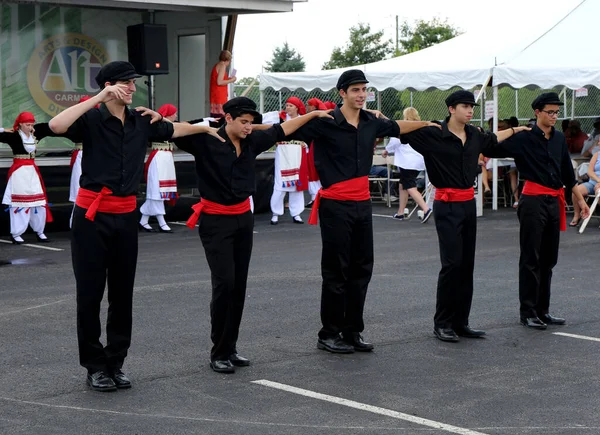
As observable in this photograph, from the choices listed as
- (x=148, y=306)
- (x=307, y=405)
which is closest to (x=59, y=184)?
(x=148, y=306)

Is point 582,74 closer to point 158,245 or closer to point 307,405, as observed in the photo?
point 158,245

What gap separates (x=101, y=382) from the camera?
642 centimetres

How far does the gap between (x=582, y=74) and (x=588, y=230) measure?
8.83ft

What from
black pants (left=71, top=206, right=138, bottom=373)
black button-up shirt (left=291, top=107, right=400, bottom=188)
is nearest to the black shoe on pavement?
black button-up shirt (left=291, top=107, right=400, bottom=188)

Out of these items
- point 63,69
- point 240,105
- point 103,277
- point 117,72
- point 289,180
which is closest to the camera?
point 117,72

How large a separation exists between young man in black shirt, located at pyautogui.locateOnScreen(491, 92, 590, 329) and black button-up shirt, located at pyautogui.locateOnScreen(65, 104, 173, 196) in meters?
3.29

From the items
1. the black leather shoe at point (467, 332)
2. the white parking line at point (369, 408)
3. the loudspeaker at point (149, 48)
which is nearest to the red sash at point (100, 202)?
the white parking line at point (369, 408)

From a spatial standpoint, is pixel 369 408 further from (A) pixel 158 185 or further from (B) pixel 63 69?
(B) pixel 63 69

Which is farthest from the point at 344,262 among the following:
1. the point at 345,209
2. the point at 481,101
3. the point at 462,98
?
the point at 481,101

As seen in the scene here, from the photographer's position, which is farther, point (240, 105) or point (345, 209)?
point (345, 209)

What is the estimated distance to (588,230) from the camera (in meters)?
15.4

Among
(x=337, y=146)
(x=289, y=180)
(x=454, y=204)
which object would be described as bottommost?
(x=289, y=180)

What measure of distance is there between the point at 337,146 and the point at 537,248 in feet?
6.79

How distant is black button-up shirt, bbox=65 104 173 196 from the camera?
6352 mm
